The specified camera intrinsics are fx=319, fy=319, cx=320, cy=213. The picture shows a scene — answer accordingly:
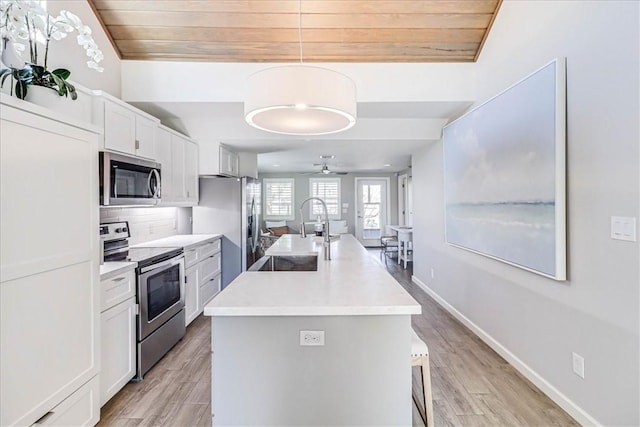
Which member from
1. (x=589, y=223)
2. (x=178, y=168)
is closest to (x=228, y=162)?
(x=178, y=168)

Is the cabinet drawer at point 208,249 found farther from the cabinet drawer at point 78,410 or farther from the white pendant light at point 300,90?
the white pendant light at point 300,90

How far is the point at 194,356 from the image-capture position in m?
2.75

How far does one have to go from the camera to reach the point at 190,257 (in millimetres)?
3352

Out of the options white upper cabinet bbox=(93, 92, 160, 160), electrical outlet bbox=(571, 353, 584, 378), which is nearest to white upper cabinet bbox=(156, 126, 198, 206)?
white upper cabinet bbox=(93, 92, 160, 160)

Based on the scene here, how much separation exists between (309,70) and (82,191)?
1.32m

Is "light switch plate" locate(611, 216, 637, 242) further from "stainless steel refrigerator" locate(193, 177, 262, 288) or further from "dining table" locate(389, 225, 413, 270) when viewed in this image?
"dining table" locate(389, 225, 413, 270)

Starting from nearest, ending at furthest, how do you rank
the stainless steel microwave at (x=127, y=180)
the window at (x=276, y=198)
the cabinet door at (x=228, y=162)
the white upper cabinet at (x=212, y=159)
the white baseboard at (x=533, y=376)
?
the white baseboard at (x=533, y=376) < the stainless steel microwave at (x=127, y=180) < the white upper cabinet at (x=212, y=159) < the cabinet door at (x=228, y=162) < the window at (x=276, y=198)

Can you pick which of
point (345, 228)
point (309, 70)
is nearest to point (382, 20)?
point (309, 70)

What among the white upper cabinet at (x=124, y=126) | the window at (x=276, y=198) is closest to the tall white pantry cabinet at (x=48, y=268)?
the white upper cabinet at (x=124, y=126)

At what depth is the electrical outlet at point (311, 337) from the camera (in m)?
1.48

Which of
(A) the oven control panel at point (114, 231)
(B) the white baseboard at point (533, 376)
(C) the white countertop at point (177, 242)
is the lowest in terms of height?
(B) the white baseboard at point (533, 376)

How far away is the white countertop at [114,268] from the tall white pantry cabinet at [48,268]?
26 centimetres

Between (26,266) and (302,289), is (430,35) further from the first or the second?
(26,266)

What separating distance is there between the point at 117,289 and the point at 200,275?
4.88 ft
